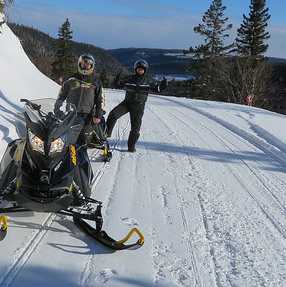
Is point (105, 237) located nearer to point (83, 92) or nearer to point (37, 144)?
point (37, 144)

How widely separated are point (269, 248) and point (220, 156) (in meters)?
3.74

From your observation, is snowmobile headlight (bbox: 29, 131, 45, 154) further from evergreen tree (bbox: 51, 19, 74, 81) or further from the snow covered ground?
evergreen tree (bbox: 51, 19, 74, 81)

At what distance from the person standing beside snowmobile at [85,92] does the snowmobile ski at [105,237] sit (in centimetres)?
213

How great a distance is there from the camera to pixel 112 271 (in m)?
3.17

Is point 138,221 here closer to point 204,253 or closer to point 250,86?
point 204,253

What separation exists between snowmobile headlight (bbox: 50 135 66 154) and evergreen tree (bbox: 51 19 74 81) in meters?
50.0

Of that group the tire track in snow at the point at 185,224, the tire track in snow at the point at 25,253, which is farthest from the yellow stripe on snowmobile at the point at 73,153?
the tire track in snow at the point at 185,224

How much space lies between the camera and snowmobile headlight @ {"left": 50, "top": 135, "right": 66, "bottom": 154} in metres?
3.39

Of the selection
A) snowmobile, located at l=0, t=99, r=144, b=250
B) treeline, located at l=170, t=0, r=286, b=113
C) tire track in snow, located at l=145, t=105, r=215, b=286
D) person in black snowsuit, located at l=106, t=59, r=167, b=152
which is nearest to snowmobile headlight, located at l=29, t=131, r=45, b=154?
snowmobile, located at l=0, t=99, r=144, b=250

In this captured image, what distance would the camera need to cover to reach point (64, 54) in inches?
2044

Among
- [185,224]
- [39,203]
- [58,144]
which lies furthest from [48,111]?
[185,224]

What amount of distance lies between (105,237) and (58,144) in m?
1.01

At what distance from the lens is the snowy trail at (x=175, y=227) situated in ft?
10.3

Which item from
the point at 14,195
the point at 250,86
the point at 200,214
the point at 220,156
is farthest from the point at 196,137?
the point at 250,86
